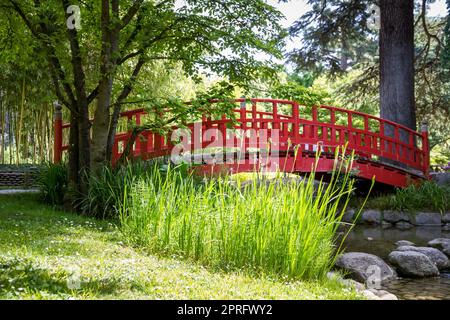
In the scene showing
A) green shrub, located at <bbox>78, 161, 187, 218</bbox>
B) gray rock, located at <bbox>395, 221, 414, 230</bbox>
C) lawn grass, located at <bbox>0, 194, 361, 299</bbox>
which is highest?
green shrub, located at <bbox>78, 161, 187, 218</bbox>

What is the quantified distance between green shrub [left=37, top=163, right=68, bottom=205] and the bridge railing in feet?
1.60

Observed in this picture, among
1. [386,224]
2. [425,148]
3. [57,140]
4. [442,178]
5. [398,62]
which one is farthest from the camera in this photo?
[442,178]

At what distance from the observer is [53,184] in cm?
768

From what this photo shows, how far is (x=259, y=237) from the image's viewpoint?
410cm

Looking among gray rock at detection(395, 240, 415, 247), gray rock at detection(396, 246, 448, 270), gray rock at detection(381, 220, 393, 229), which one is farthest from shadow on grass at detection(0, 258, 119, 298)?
gray rock at detection(381, 220, 393, 229)

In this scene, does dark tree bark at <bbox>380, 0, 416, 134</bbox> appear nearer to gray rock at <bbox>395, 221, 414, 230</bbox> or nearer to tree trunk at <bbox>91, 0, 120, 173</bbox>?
gray rock at <bbox>395, 221, 414, 230</bbox>

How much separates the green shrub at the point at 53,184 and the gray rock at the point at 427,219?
6305 mm

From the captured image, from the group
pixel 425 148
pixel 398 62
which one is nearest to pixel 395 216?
pixel 425 148

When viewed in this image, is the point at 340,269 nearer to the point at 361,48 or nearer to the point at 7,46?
the point at 7,46

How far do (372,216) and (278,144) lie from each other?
2548 millimetres

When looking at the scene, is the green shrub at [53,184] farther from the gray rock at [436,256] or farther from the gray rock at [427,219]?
the gray rock at [427,219]

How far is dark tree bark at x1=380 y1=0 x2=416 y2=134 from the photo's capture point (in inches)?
452

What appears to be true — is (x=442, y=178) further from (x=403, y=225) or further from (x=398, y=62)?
(x=398, y=62)

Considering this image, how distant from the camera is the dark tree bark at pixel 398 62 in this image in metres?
11.5
